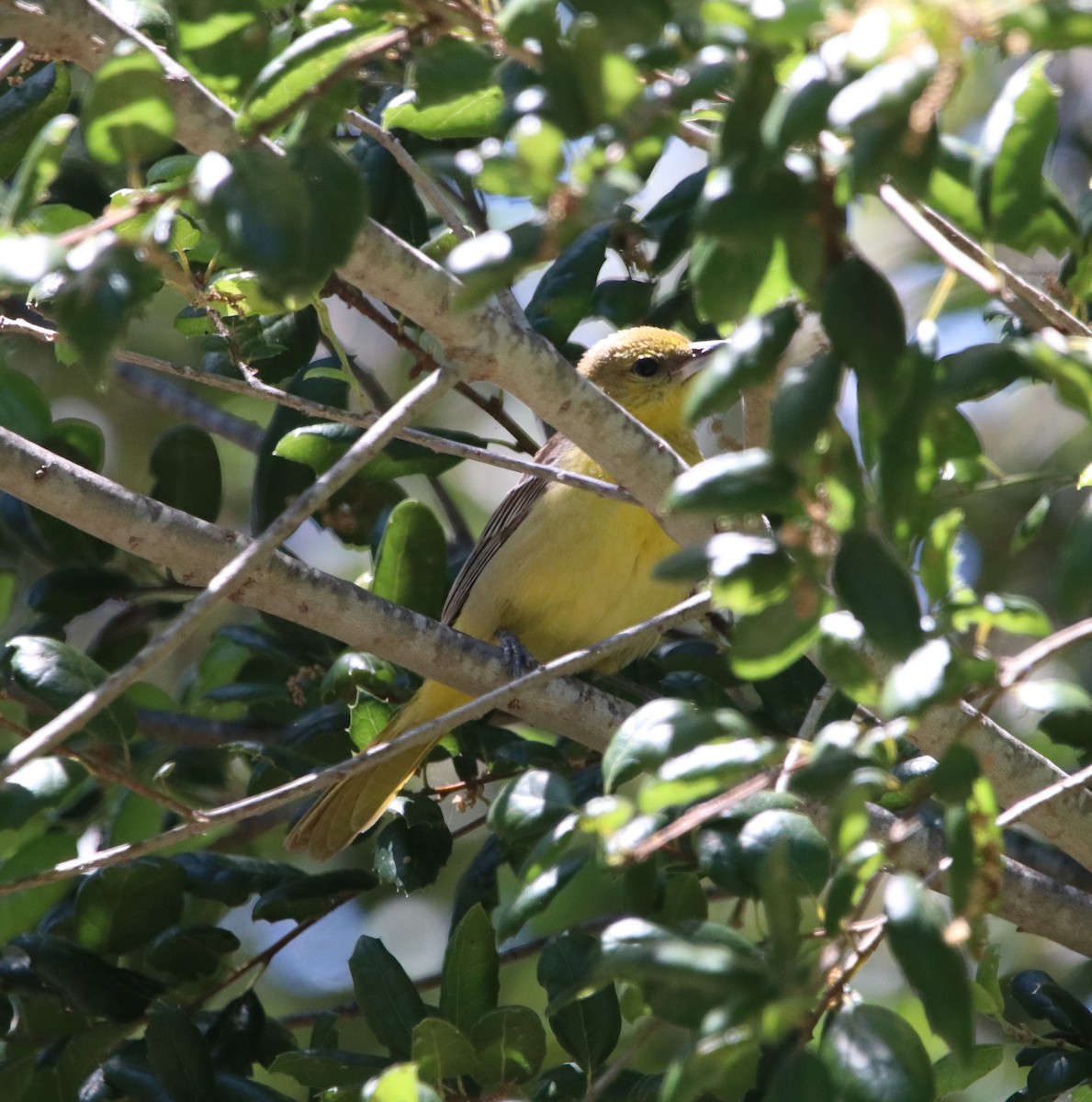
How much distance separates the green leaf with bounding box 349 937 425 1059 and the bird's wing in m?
1.84

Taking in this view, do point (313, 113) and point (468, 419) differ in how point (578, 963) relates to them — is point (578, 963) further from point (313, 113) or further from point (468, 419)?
point (468, 419)

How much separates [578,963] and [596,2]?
1837 mm

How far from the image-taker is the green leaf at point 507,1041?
264 centimetres

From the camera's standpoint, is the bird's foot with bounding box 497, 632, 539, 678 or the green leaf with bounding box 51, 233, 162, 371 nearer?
the green leaf with bounding box 51, 233, 162, 371

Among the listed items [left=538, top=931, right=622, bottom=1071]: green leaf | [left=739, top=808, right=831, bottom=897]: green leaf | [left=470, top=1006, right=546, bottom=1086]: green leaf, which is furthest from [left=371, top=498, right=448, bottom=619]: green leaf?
[left=739, top=808, right=831, bottom=897]: green leaf

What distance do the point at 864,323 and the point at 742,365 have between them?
0.48 feet

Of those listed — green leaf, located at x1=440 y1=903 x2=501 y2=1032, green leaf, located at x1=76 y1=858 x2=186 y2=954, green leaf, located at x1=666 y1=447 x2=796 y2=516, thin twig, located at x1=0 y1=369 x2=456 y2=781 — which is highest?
green leaf, located at x1=666 y1=447 x2=796 y2=516

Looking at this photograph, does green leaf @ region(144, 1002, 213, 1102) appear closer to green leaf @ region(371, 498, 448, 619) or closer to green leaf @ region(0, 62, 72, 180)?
green leaf @ region(371, 498, 448, 619)

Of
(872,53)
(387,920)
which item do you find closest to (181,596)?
(387,920)

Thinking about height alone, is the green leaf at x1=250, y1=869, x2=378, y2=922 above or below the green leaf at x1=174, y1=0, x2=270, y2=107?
below

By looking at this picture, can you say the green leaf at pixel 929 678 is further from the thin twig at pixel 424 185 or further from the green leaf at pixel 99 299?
the thin twig at pixel 424 185

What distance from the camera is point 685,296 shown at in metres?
4.34

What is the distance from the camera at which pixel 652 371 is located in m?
5.23

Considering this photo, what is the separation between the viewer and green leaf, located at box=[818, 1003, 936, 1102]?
1604mm
